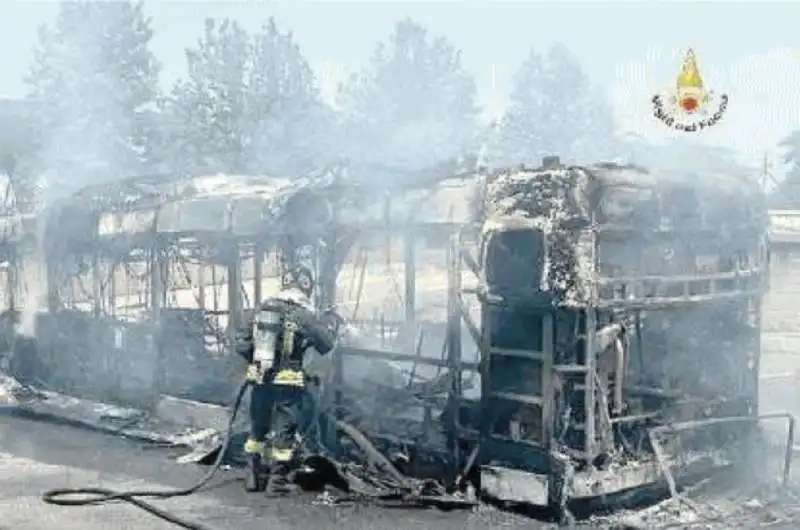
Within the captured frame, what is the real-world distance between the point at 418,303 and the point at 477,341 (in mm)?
7335

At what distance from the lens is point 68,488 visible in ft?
35.7

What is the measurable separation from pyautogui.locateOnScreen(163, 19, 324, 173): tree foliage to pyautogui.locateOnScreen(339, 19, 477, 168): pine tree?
151 inches

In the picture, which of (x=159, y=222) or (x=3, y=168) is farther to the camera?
(x=3, y=168)

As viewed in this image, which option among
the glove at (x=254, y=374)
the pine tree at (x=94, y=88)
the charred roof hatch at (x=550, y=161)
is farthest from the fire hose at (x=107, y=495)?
the pine tree at (x=94, y=88)

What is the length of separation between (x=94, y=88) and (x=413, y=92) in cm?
1418

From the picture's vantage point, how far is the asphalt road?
31.7 ft

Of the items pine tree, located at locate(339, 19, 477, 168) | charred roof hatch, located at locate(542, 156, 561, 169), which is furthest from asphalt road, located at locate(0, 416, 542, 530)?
pine tree, located at locate(339, 19, 477, 168)

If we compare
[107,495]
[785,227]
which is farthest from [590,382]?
[785,227]

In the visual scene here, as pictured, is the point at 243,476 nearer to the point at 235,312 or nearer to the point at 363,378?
the point at 363,378

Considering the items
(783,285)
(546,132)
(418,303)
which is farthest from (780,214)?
(546,132)

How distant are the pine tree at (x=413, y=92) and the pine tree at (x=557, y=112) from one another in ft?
18.1

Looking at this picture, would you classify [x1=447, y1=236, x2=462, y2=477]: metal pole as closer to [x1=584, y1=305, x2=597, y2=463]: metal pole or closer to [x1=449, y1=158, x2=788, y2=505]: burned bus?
[x1=449, y1=158, x2=788, y2=505]: burned bus

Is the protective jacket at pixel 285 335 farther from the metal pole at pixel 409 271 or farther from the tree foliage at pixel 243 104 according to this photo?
the tree foliage at pixel 243 104

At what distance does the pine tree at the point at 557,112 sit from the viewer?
5528 centimetres
